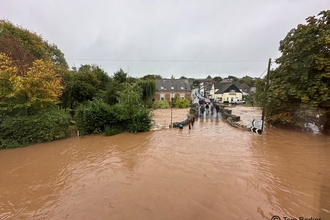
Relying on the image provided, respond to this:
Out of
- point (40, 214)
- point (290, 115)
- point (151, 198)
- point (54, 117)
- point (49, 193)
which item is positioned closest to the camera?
point (40, 214)

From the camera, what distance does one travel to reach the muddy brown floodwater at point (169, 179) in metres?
4.52

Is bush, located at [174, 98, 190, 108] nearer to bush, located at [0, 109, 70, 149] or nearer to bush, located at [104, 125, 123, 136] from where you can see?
bush, located at [104, 125, 123, 136]

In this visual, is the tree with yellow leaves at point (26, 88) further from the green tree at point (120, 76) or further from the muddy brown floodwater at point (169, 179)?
the green tree at point (120, 76)

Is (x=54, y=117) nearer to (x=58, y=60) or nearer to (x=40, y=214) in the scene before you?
(x=40, y=214)

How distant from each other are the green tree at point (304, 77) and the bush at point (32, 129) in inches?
715

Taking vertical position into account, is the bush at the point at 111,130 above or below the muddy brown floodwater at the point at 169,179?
above

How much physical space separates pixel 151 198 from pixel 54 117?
1105cm

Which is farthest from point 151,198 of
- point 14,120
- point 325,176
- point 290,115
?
point 290,115

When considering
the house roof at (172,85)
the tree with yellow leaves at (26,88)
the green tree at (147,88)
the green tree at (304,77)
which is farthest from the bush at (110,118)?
the house roof at (172,85)

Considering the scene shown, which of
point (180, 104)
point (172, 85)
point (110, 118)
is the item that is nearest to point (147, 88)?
point (180, 104)

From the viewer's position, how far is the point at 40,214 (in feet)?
14.9

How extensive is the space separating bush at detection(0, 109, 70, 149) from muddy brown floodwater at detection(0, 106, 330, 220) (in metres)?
0.72

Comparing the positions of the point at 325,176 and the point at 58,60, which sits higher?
the point at 58,60

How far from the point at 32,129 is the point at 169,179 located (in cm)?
1138
